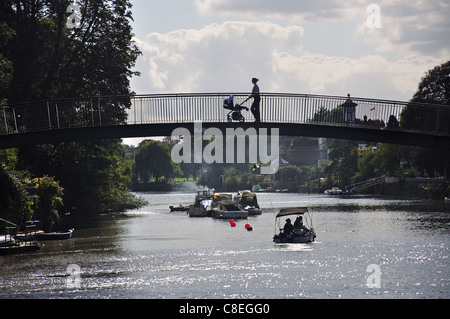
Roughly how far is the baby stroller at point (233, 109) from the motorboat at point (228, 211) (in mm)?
39599

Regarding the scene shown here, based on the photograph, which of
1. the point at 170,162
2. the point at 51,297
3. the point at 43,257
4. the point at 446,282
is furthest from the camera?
the point at 170,162

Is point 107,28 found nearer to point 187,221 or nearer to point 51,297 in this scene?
point 187,221

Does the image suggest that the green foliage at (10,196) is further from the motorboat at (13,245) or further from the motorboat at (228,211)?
the motorboat at (228,211)

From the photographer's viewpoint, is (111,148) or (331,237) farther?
(111,148)

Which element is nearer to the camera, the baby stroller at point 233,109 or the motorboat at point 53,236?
the baby stroller at point 233,109

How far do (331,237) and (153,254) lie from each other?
52.0 ft

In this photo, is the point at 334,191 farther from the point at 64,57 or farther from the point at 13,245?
the point at 13,245

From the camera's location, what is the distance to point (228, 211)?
8675 centimetres

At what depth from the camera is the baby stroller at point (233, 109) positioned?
46.1 metres

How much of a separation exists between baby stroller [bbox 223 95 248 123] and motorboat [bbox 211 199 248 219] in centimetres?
3960

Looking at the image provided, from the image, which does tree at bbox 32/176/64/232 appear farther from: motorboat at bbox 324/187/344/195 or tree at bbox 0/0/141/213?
motorboat at bbox 324/187/344/195

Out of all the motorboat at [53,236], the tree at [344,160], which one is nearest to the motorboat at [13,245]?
the motorboat at [53,236]

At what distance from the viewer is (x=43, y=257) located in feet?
145
